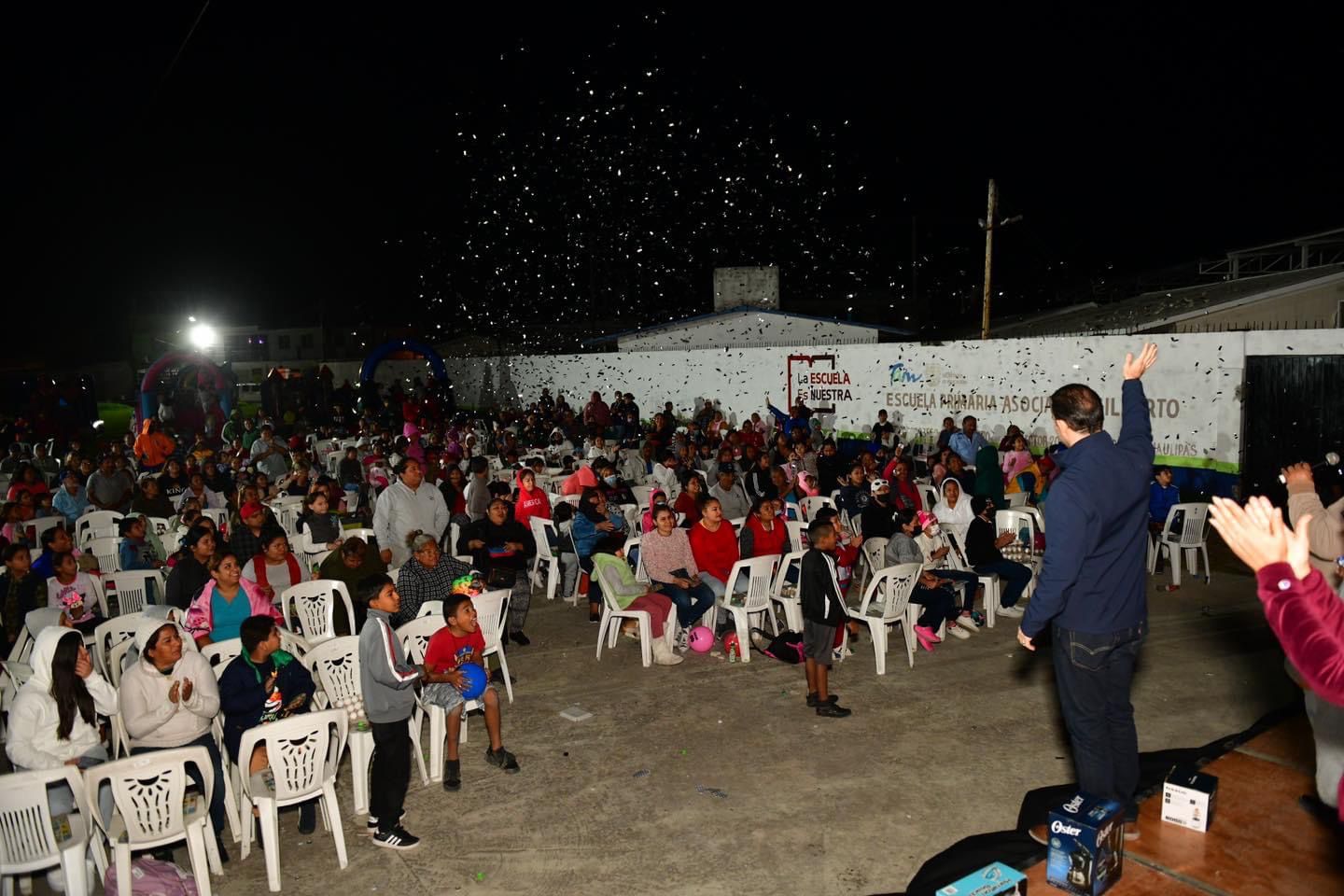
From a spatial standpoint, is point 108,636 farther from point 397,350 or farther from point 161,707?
point 397,350

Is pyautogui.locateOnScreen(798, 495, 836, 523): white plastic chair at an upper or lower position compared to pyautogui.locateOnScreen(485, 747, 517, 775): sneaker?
upper

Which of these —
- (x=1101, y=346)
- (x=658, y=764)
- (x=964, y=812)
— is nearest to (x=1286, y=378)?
(x=1101, y=346)

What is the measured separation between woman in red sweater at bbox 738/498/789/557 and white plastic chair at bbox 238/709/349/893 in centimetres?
391

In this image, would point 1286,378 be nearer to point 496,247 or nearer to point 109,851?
point 109,851

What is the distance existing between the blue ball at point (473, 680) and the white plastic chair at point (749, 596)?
94.0 inches

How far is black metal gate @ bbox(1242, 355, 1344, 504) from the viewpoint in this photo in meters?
10.3

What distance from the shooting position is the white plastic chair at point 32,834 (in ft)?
12.2

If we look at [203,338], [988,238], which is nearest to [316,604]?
[988,238]

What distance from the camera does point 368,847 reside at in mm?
4543

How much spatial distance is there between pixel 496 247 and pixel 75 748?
34031 millimetres

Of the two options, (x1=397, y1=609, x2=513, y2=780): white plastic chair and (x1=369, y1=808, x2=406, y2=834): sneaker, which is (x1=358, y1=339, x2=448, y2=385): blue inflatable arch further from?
(x1=369, y1=808, x2=406, y2=834): sneaker

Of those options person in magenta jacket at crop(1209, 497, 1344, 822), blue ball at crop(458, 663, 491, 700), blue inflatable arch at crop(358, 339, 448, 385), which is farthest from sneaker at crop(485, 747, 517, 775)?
blue inflatable arch at crop(358, 339, 448, 385)

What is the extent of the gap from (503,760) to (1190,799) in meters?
3.65

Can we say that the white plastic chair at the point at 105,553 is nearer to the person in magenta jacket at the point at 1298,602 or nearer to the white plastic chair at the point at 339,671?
the white plastic chair at the point at 339,671
